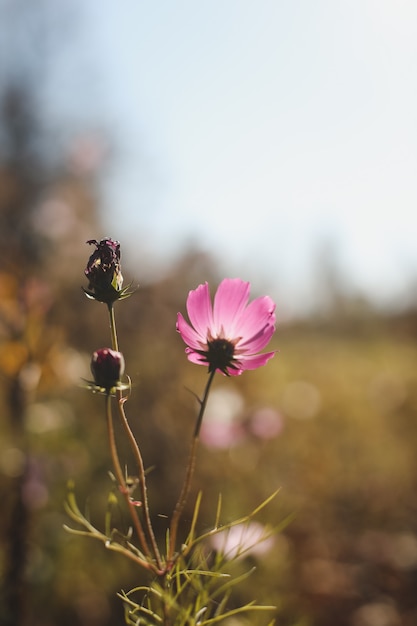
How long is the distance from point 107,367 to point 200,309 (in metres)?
0.10

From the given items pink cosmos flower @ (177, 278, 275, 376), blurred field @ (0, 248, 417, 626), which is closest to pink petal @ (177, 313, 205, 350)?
pink cosmos flower @ (177, 278, 275, 376)

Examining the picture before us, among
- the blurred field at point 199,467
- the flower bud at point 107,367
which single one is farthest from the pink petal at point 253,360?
A: the blurred field at point 199,467

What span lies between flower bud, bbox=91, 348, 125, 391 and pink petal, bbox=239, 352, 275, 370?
0.11 meters

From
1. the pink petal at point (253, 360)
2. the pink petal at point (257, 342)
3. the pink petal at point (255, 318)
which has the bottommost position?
the pink petal at point (253, 360)

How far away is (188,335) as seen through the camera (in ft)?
1.51

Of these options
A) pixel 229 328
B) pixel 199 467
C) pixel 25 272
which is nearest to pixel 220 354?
pixel 229 328

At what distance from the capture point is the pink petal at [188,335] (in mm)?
443

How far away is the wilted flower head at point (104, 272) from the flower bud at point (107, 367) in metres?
0.05

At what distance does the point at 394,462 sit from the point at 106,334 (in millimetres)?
1342

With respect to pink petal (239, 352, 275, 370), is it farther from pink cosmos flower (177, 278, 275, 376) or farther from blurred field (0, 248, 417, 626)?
blurred field (0, 248, 417, 626)

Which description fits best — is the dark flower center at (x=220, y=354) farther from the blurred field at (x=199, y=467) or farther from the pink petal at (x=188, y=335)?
the blurred field at (x=199, y=467)

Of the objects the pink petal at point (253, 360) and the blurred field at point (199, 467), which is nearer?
the pink petal at point (253, 360)

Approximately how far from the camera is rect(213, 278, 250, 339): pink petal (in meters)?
0.49

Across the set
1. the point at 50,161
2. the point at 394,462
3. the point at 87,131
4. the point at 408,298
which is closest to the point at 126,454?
the point at 394,462
